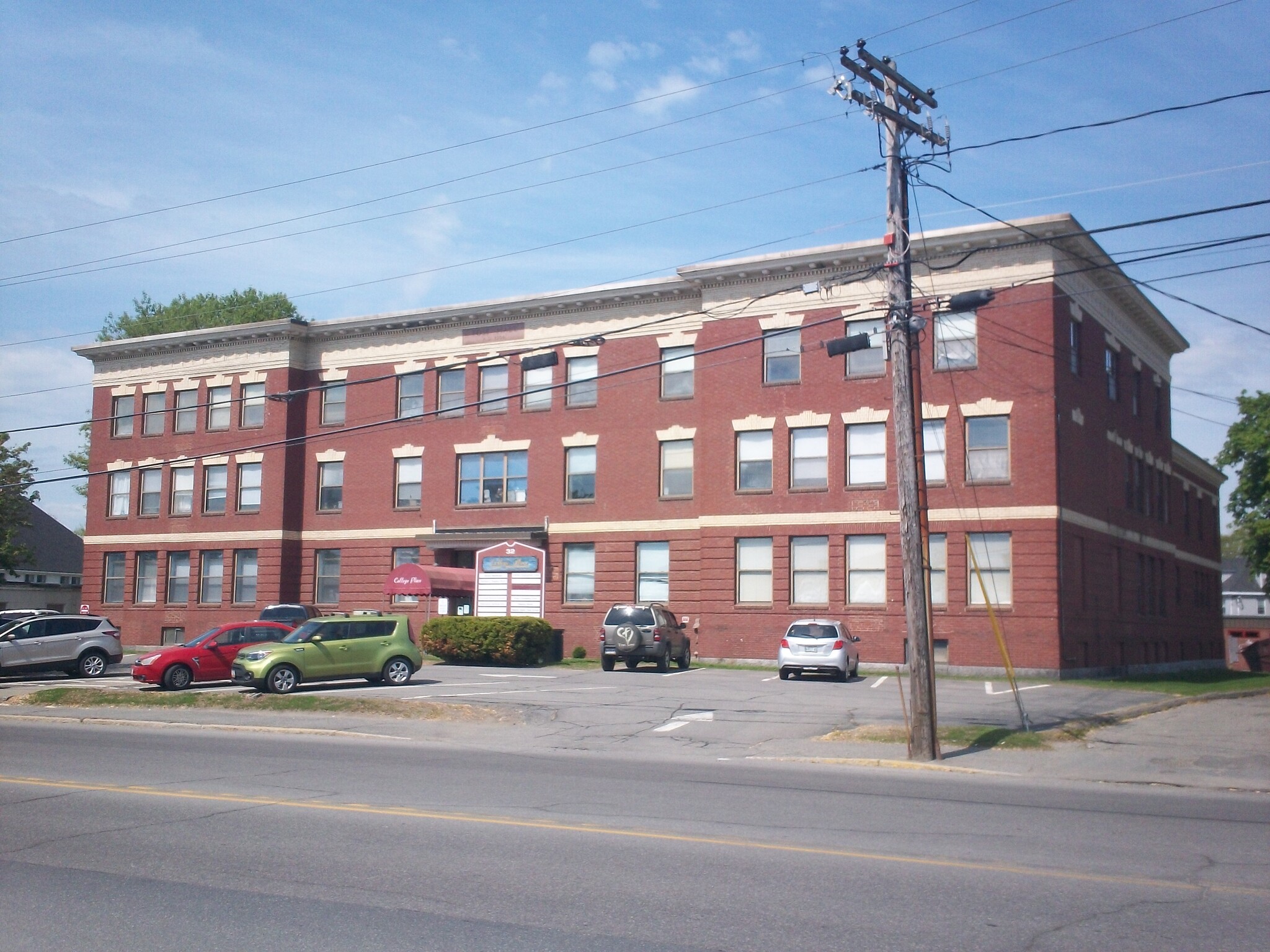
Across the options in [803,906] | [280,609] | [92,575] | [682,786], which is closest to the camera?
[803,906]

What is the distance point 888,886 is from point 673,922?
1.77 meters

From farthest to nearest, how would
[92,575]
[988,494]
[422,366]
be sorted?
1. [92,575]
2. [422,366]
3. [988,494]

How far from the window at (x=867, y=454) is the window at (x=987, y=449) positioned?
2476 mm

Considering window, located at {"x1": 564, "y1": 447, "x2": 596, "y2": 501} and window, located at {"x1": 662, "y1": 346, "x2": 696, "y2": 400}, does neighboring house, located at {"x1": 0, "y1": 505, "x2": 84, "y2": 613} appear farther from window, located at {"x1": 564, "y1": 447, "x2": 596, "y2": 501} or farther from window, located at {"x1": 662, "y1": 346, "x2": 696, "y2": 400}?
window, located at {"x1": 662, "y1": 346, "x2": 696, "y2": 400}

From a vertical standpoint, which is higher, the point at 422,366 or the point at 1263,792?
the point at 422,366

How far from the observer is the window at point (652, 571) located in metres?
38.3

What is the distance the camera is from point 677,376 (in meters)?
38.6

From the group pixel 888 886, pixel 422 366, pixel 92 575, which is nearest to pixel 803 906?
pixel 888 886

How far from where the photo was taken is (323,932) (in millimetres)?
6949

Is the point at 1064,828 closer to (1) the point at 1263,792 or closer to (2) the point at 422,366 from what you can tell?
(1) the point at 1263,792

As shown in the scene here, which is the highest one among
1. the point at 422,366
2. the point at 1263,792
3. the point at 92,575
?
the point at 422,366

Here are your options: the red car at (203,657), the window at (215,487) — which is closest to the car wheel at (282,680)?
the red car at (203,657)

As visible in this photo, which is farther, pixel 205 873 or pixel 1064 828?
pixel 1064 828

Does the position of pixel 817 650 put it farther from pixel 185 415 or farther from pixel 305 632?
pixel 185 415
